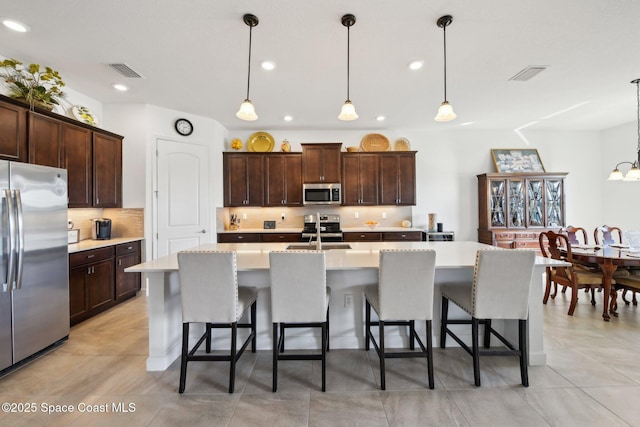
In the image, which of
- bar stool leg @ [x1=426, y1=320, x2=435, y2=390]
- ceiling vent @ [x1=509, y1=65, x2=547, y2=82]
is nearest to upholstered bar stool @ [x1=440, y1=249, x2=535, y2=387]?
bar stool leg @ [x1=426, y1=320, x2=435, y2=390]

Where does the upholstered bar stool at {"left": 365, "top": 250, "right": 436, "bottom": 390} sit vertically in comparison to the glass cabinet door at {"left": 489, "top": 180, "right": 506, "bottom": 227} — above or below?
below

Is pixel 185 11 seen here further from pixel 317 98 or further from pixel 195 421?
pixel 195 421

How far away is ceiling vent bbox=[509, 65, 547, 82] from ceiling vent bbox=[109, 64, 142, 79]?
4390 mm

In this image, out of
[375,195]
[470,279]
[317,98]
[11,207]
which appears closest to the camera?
[11,207]

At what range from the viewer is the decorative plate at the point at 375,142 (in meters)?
5.39

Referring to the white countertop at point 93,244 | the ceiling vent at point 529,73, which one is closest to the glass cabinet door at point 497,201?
the ceiling vent at point 529,73

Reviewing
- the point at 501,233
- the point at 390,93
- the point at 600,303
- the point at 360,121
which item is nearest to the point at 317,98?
the point at 390,93

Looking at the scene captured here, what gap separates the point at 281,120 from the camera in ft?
15.9

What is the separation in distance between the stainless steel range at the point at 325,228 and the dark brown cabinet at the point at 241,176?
105 cm

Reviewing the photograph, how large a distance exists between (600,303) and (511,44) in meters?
3.47

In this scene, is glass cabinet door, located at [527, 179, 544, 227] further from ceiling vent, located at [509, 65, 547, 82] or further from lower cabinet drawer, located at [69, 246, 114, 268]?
lower cabinet drawer, located at [69, 246, 114, 268]

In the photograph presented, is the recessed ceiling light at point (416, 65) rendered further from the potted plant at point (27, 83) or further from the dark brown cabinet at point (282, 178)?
the potted plant at point (27, 83)

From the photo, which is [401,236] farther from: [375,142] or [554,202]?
[554,202]

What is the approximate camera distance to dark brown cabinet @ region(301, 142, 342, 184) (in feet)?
16.7
